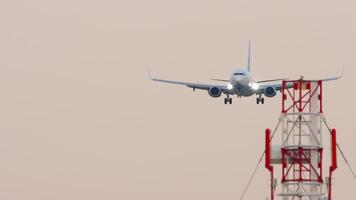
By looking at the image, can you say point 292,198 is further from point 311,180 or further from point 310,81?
point 310,81

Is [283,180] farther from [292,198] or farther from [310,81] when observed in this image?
[310,81]

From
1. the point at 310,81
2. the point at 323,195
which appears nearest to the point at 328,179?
the point at 323,195

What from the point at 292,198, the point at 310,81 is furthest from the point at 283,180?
the point at 310,81

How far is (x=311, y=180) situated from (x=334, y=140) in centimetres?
443

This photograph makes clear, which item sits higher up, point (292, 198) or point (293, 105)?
point (293, 105)

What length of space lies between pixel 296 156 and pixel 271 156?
2.33 meters

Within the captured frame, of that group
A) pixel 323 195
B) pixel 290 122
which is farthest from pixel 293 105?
pixel 323 195

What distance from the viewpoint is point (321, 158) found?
414 feet

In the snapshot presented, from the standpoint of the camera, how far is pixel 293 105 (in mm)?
128625

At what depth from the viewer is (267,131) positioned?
404 ft

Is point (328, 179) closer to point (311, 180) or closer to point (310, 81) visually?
point (311, 180)

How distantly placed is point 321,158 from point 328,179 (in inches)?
98.9

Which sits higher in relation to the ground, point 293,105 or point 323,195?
point 293,105

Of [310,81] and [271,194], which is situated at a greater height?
[310,81]
